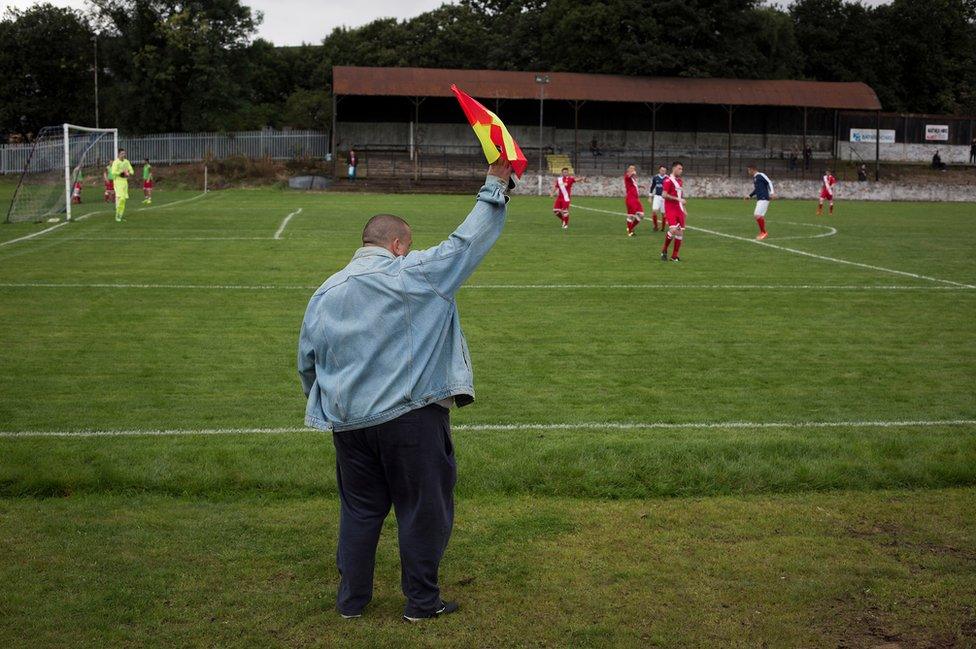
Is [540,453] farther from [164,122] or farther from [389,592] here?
[164,122]

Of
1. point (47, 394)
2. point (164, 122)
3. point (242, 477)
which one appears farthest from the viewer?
point (164, 122)

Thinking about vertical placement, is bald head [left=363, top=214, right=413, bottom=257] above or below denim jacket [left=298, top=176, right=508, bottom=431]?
above

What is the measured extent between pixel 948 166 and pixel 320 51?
51.7 m

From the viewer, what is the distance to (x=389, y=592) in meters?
5.55

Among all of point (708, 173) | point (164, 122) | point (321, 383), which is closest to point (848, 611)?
point (321, 383)

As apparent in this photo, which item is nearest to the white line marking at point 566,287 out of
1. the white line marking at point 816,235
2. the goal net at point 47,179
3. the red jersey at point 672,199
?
the red jersey at point 672,199

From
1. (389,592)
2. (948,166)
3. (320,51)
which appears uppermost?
(320,51)

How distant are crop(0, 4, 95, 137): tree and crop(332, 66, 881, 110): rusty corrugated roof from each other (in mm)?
26111

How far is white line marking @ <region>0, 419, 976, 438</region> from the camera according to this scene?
8.62 metres

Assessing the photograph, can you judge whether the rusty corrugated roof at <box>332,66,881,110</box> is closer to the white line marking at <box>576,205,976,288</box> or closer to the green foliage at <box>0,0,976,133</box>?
the green foliage at <box>0,0,976,133</box>

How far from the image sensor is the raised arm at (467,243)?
4.93 m

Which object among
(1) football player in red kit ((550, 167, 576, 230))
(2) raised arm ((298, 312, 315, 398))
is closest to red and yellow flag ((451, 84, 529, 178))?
(2) raised arm ((298, 312, 315, 398))

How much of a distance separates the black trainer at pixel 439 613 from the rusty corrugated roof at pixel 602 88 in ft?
196

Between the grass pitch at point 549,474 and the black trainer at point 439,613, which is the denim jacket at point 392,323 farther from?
the grass pitch at point 549,474
